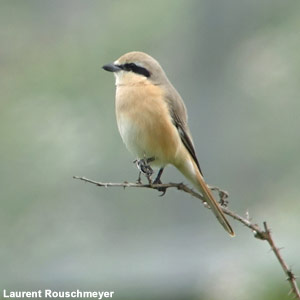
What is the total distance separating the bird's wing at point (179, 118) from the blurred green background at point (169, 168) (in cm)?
117

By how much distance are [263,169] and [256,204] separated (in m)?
0.47

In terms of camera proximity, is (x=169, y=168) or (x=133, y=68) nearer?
(x=133, y=68)

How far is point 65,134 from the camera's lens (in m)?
7.73

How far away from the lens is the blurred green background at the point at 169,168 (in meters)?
5.90

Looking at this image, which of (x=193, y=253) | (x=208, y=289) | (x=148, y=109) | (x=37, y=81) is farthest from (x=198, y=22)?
(x=148, y=109)

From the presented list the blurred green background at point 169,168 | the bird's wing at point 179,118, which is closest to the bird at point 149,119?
the bird's wing at point 179,118

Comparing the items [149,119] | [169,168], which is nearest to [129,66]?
[149,119]

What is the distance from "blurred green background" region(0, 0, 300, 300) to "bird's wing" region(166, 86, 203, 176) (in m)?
1.17

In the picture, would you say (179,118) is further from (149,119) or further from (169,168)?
(169,168)

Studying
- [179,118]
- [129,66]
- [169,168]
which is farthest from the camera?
[169,168]

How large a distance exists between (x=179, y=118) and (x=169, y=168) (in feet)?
8.63

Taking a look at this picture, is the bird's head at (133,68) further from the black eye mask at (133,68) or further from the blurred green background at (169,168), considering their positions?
the blurred green background at (169,168)

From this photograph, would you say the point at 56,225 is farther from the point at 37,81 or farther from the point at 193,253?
the point at 37,81

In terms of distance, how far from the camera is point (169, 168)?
6613 mm
